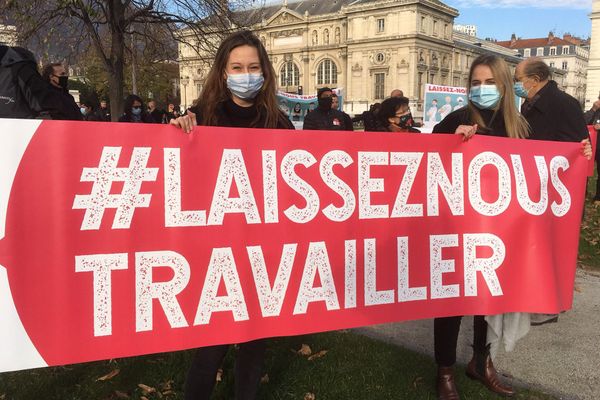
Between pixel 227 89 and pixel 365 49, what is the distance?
8469 cm

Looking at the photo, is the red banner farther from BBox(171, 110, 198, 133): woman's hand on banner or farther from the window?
the window

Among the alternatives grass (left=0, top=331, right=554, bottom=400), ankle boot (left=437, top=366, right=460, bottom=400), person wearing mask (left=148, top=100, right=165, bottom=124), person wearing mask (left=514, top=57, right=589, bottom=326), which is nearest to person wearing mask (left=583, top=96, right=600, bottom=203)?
person wearing mask (left=514, top=57, right=589, bottom=326)

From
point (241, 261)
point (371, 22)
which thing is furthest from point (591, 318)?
point (371, 22)

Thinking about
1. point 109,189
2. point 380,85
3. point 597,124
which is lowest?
point 109,189

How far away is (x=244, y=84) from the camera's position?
259cm

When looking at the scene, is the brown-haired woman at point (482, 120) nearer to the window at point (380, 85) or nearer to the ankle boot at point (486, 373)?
the ankle boot at point (486, 373)

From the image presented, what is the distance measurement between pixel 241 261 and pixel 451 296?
1201 mm

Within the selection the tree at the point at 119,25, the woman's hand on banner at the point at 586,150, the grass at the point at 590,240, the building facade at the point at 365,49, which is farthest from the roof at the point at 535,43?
the woman's hand on banner at the point at 586,150

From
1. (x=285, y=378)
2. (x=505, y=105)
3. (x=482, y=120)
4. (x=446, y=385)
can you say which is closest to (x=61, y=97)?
(x=285, y=378)

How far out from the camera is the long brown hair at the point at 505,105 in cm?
302

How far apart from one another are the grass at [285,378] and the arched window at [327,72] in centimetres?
8844

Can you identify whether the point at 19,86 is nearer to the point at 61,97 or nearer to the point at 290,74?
the point at 61,97

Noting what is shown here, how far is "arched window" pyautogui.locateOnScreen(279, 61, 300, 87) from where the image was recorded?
92.8 m

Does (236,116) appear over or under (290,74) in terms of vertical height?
under
